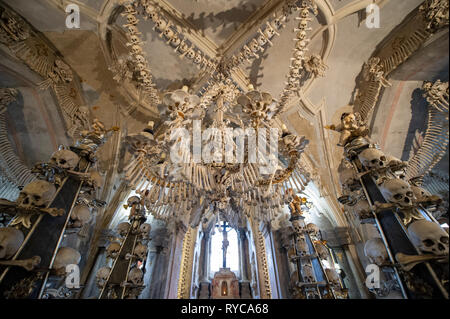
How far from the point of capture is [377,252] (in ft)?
4.95

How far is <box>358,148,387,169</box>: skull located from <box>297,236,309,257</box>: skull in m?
2.29

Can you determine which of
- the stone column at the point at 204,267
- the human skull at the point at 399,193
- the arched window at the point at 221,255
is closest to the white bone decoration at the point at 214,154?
the human skull at the point at 399,193

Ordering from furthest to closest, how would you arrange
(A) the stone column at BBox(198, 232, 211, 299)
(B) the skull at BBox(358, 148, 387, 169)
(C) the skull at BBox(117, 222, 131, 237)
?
(A) the stone column at BBox(198, 232, 211, 299) → (C) the skull at BBox(117, 222, 131, 237) → (B) the skull at BBox(358, 148, 387, 169)

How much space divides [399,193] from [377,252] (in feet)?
1.70

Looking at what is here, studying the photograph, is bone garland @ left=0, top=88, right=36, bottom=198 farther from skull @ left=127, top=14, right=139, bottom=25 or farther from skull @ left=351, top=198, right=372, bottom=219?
skull @ left=351, top=198, right=372, bottom=219

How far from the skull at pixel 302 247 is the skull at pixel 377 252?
2.01 m

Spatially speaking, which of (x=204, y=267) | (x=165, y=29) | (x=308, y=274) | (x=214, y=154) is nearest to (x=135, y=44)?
(x=165, y=29)

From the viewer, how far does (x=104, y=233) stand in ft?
15.2

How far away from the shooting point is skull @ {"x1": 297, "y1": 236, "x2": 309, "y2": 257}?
11.2ft

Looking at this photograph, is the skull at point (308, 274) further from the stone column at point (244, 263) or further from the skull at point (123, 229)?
the stone column at point (244, 263)

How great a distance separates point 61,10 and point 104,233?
15.1 ft

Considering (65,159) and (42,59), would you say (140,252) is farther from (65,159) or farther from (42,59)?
(42,59)

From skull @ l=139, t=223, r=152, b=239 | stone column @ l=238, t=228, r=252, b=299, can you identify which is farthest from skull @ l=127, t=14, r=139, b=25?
stone column @ l=238, t=228, r=252, b=299

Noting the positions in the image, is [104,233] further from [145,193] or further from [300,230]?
[300,230]
